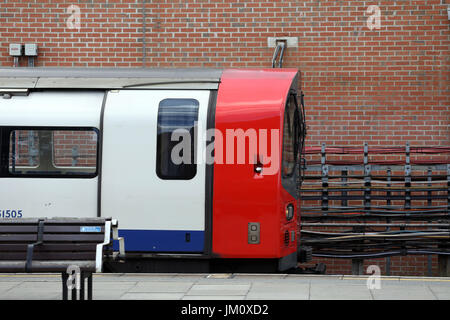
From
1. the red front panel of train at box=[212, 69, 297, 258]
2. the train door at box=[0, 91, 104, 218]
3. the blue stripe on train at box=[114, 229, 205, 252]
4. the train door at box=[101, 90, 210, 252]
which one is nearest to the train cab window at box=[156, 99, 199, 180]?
the train door at box=[101, 90, 210, 252]

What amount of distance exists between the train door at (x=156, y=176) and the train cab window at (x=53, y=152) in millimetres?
200

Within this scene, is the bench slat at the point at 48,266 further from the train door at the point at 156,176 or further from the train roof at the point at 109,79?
the train roof at the point at 109,79

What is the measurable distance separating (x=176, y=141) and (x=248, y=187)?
38.3 inches

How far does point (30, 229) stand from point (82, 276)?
0.62m

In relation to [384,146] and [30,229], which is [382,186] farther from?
[30,229]

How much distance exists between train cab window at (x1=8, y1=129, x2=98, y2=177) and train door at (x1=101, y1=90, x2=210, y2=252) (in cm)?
20

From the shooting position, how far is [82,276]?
7.29 meters

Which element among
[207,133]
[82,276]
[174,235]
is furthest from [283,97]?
[82,276]

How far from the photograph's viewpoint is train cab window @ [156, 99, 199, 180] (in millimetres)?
9328

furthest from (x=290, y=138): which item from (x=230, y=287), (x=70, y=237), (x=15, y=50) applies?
(x=15, y=50)

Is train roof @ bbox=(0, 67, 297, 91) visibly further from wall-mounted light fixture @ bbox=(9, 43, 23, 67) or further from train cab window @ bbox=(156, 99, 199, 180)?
wall-mounted light fixture @ bbox=(9, 43, 23, 67)

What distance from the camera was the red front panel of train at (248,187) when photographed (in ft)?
30.2

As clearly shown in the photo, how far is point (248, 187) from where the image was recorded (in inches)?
364
